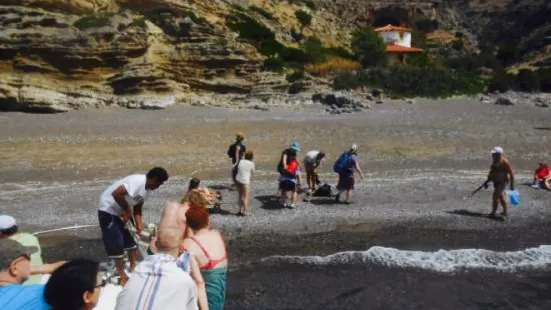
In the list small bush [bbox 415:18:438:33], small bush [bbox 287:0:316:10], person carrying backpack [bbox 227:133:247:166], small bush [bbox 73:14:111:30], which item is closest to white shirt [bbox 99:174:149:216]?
person carrying backpack [bbox 227:133:247:166]

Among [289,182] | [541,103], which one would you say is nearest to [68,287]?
[289,182]

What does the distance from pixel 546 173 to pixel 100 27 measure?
19.6 meters

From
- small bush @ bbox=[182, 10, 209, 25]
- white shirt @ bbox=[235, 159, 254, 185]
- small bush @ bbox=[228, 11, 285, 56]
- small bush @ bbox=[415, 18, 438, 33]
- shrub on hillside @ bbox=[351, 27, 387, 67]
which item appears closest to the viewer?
white shirt @ bbox=[235, 159, 254, 185]

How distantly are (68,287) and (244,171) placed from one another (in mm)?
9531

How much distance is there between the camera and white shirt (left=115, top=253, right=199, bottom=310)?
4324 millimetres

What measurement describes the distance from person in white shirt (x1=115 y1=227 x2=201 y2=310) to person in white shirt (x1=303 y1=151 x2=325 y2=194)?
10313mm

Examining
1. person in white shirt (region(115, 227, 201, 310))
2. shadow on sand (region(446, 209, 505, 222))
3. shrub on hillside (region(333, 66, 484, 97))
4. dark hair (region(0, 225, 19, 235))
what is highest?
shrub on hillside (region(333, 66, 484, 97))

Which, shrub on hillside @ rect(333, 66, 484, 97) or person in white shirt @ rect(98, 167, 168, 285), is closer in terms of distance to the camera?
person in white shirt @ rect(98, 167, 168, 285)

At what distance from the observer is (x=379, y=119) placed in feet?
87.5

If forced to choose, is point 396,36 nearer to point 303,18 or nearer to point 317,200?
point 303,18

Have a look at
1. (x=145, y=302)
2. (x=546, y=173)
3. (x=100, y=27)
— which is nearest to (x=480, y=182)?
(x=546, y=173)

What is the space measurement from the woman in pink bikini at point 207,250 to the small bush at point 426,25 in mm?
81470

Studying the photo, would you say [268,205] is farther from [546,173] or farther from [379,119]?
[379,119]

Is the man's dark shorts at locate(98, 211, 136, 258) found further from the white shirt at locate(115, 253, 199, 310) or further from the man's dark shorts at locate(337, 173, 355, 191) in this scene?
the man's dark shorts at locate(337, 173, 355, 191)
